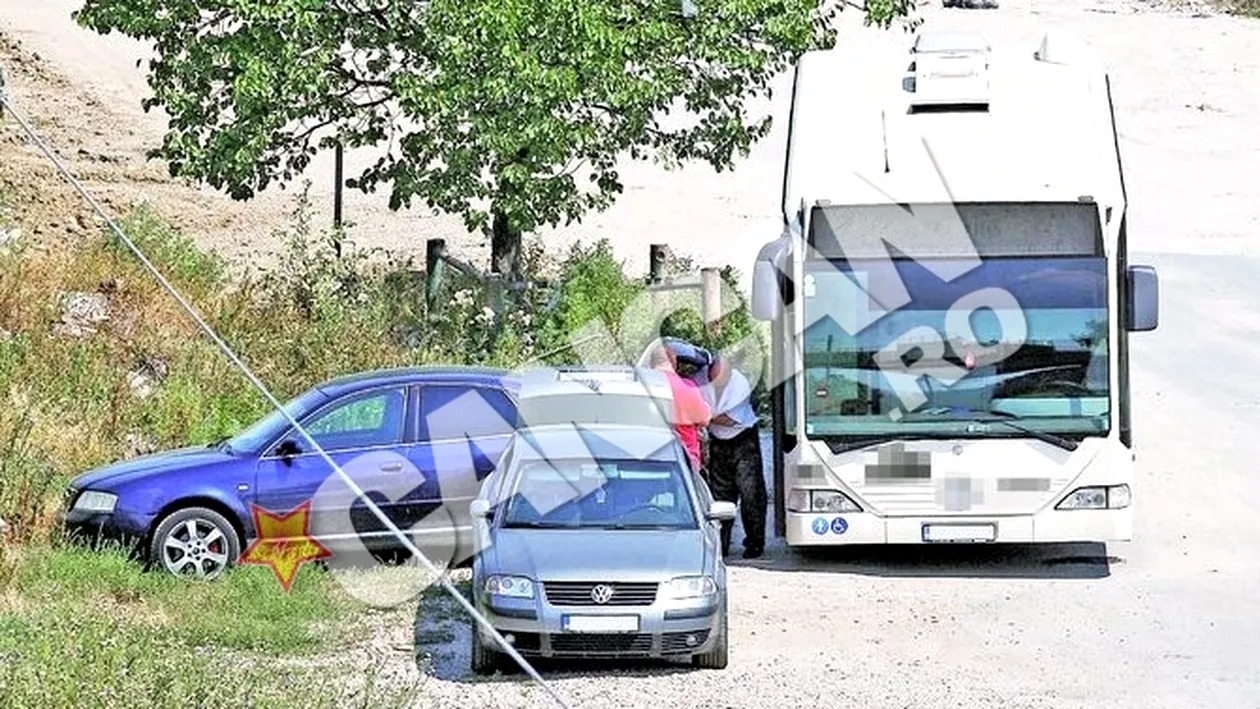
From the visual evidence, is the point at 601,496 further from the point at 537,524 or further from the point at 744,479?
the point at 744,479

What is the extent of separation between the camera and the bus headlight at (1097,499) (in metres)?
16.7

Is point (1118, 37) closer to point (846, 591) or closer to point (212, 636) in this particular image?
point (846, 591)

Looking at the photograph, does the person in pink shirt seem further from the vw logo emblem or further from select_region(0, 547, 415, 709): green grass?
the vw logo emblem

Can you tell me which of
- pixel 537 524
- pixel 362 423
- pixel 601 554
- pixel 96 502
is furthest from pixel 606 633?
pixel 96 502

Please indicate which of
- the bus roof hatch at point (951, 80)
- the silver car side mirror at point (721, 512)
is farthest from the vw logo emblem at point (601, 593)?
the bus roof hatch at point (951, 80)

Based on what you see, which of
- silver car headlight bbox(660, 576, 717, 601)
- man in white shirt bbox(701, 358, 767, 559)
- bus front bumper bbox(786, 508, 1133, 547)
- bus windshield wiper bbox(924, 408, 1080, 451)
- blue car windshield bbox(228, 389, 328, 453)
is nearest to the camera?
silver car headlight bbox(660, 576, 717, 601)

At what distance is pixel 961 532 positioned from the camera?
55.2ft

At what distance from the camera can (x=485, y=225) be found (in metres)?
24.7

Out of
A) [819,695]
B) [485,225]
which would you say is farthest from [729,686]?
[485,225]

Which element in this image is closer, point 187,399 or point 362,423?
point 362,423

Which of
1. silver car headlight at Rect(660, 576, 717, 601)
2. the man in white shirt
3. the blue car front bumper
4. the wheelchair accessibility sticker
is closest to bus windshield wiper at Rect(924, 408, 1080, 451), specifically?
the wheelchair accessibility sticker

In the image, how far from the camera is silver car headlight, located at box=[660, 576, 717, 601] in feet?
45.4

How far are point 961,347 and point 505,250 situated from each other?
34.8ft

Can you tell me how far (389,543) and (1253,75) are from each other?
39.5 meters
